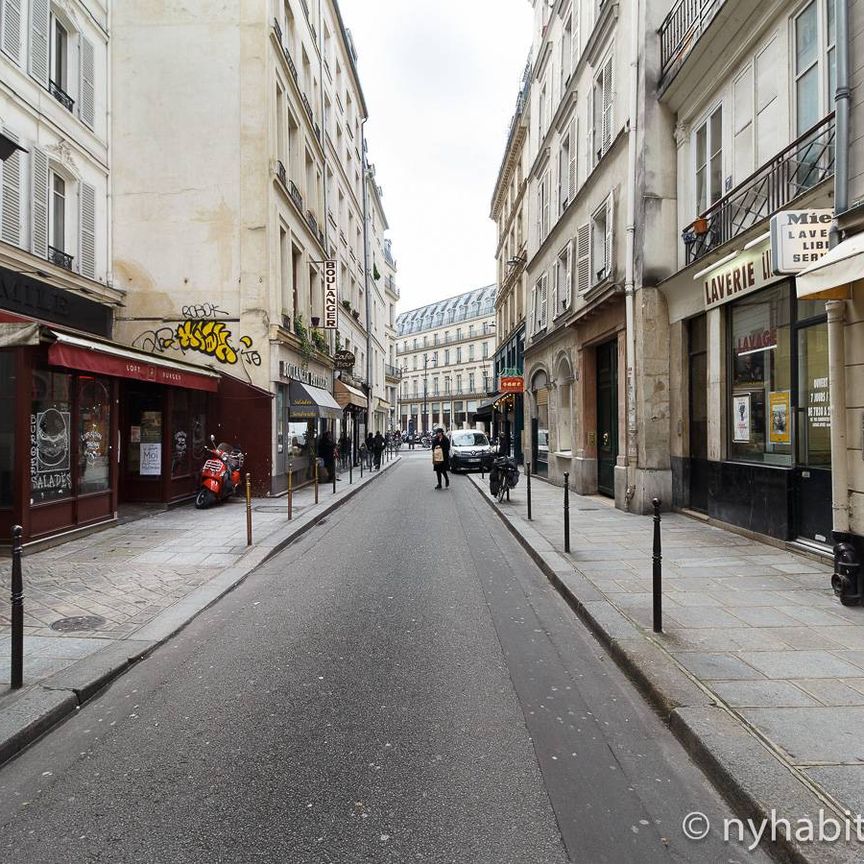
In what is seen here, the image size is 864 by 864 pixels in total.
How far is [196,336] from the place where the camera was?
572 inches

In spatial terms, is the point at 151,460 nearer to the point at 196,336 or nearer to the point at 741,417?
the point at 196,336

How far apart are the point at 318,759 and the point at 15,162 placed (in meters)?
11.8

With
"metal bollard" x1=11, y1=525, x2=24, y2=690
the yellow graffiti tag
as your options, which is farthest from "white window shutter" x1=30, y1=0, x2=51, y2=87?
"metal bollard" x1=11, y1=525, x2=24, y2=690

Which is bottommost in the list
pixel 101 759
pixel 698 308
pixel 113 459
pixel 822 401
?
pixel 101 759

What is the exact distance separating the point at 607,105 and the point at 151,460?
12504 mm

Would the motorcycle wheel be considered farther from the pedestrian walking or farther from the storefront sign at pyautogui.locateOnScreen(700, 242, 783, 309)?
the pedestrian walking

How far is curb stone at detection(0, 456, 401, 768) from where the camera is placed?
339 cm

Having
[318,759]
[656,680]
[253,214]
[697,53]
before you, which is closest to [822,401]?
[656,680]

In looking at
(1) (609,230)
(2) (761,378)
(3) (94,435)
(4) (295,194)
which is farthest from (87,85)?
(2) (761,378)

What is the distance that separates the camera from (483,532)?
10.5 m

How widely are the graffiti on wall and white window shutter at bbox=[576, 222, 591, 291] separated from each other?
850 cm

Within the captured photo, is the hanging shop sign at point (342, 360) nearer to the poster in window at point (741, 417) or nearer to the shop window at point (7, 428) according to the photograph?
the shop window at point (7, 428)

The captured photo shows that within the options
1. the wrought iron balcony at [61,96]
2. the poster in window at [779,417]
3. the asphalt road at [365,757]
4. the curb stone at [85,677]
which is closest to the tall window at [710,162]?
the poster in window at [779,417]

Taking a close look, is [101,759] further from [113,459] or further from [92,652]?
[113,459]
